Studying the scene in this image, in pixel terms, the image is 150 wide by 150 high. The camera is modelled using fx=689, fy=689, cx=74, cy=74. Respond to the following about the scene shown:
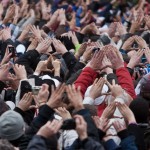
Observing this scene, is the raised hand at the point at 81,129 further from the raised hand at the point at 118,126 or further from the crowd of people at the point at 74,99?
the raised hand at the point at 118,126

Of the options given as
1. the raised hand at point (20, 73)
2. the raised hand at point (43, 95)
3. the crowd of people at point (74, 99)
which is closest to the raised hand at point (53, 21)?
the crowd of people at point (74, 99)

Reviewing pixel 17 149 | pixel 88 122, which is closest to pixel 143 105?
pixel 88 122

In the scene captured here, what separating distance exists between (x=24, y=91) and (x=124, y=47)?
3003mm

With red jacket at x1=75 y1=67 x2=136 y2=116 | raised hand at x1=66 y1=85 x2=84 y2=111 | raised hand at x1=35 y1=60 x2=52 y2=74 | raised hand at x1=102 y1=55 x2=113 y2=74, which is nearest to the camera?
raised hand at x1=66 y1=85 x2=84 y2=111

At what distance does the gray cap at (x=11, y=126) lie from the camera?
5.32 metres

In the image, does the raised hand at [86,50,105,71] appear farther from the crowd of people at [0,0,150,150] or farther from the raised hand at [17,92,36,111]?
the raised hand at [17,92,36,111]

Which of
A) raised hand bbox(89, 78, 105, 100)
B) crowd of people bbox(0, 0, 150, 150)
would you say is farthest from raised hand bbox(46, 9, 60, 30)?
raised hand bbox(89, 78, 105, 100)

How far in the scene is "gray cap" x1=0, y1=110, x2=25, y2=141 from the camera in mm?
5324

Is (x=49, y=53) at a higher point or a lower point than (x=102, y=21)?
higher

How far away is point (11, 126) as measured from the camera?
534 centimetres

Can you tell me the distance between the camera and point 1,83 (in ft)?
23.1

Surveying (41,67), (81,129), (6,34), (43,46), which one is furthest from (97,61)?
(6,34)

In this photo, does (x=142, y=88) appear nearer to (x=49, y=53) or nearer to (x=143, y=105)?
(x=143, y=105)

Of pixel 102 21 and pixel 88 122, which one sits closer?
pixel 88 122
